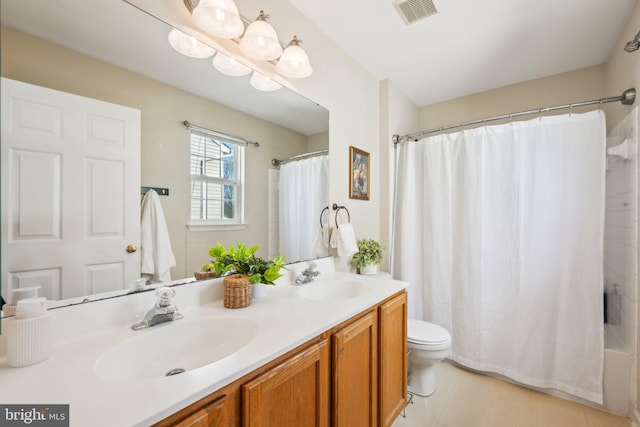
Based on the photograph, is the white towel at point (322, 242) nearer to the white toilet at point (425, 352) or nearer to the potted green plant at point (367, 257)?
the potted green plant at point (367, 257)

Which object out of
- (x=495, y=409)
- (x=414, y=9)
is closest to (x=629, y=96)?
(x=414, y=9)

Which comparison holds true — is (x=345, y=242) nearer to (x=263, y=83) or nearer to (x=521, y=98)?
(x=263, y=83)

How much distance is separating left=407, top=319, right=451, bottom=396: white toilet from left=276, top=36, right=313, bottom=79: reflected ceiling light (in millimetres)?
1820

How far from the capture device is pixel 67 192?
0.84 m

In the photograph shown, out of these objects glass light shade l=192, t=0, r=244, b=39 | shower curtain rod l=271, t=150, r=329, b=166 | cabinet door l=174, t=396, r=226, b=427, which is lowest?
cabinet door l=174, t=396, r=226, b=427

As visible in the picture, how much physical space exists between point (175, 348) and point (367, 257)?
4.75 feet

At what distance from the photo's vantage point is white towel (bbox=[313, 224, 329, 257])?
1823 millimetres

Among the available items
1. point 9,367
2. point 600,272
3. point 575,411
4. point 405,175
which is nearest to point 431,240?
point 405,175

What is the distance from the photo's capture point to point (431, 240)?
7.75 ft

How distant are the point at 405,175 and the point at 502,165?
732 mm

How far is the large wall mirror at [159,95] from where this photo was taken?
31.8 inches

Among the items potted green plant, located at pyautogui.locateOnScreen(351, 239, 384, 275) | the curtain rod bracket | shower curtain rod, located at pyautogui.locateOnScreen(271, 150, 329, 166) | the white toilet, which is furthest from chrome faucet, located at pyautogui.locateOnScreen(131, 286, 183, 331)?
the curtain rod bracket

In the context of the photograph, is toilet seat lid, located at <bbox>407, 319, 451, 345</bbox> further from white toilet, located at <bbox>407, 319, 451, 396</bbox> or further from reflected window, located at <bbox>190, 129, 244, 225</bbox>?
reflected window, located at <bbox>190, 129, 244, 225</bbox>

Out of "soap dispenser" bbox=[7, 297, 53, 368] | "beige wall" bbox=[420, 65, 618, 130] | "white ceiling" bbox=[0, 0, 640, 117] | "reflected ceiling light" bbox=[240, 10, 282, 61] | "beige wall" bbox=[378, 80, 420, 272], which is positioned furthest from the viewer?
"beige wall" bbox=[378, 80, 420, 272]
